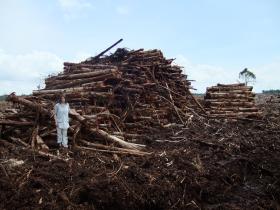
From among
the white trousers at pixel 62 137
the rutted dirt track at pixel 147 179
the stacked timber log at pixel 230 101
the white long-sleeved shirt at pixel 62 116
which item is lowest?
the rutted dirt track at pixel 147 179

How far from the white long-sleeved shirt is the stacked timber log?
8.55 metres

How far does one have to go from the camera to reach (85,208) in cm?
698

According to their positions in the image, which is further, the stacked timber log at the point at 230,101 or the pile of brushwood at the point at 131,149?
the stacked timber log at the point at 230,101

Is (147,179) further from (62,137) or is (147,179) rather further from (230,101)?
(230,101)

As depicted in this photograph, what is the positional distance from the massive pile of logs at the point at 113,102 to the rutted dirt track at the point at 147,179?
2.77 feet

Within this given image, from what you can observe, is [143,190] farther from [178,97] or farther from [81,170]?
[178,97]

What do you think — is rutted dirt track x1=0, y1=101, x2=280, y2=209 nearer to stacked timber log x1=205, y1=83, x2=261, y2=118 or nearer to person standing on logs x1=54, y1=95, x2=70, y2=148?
person standing on logs x1=54, y1=95, x2=70, y2=148

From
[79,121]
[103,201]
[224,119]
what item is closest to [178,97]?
[224,119]

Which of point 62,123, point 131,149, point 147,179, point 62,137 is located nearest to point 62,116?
point 62,123

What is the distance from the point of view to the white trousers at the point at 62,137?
32.8ft

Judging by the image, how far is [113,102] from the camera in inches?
523

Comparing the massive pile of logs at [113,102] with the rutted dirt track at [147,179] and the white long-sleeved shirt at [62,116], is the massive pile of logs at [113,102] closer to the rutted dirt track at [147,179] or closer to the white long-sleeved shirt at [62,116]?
the white long-sleeved shirt at [62,116]

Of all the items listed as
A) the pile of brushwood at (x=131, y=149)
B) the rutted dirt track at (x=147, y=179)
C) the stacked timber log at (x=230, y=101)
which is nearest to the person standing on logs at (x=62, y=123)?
the pile of brushwood at (x=131, y=149)

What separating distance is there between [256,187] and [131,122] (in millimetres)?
5704
